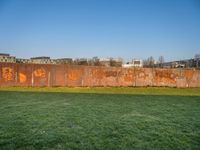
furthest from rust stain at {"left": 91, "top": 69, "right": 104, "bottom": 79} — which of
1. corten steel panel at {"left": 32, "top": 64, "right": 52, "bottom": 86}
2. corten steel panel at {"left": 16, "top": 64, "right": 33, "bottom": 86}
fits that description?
corten steel panel at {"left": 16, "top": 64, "right": 33, "bottom": 86}

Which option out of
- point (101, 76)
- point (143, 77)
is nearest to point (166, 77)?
point (143, 77)

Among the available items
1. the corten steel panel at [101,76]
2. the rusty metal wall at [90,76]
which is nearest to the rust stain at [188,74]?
the rusty metal wall at [90,76]

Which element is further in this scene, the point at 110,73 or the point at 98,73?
the point at 110,73

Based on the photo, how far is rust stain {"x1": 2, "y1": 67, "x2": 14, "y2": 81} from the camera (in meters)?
19.5

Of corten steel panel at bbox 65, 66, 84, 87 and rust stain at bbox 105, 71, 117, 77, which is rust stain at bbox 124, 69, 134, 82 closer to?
rust stain at bbox 105, 71, 117, 77

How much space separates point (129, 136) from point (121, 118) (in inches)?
89.8

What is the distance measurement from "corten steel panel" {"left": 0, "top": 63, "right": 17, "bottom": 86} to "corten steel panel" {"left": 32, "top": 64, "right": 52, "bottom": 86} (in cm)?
165

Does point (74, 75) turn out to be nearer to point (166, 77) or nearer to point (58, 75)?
point (58, 75)

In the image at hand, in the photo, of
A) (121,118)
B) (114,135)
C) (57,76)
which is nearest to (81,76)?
(57,76)

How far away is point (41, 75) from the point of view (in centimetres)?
2091

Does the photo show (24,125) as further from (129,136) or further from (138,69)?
(138,69)

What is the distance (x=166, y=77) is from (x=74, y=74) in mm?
10717

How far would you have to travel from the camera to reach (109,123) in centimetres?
735

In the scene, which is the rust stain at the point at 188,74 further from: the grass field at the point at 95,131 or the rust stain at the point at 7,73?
the grass field at the point at 95,131
